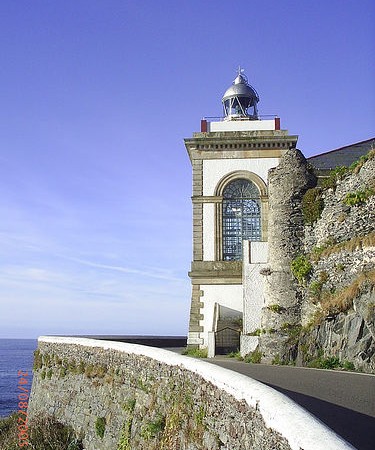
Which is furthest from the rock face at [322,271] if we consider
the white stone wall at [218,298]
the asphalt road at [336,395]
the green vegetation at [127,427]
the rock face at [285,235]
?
the white stone wall at [218,298]

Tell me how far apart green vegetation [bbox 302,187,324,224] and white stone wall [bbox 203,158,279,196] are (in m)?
7.21

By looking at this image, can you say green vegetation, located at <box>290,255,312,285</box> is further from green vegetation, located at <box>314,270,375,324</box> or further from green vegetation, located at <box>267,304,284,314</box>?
green vegetation, located at <box>314,270,375,324</box>

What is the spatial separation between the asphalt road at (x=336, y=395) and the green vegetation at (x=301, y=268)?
4190mm

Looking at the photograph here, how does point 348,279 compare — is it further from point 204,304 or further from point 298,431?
point 298,431

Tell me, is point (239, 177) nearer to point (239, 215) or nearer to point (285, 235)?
point (239, 215)

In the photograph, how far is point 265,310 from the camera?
18031 millimetres

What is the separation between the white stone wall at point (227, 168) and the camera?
2533 centimetres

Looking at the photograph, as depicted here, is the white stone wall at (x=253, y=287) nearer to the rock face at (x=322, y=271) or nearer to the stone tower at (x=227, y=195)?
the rock face at (x=322, y=271)

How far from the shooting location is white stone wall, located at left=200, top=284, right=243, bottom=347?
938 inches

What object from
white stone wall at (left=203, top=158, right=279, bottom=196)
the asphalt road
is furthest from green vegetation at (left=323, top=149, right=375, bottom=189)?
white stone wall at (left=203, top=158, right=279, bottom=196)

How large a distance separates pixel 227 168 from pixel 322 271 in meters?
9.52

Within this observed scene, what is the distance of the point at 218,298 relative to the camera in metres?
24.1

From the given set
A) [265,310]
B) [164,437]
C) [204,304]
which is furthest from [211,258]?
[164,437]

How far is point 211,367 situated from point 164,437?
2103 mm
